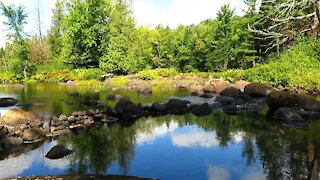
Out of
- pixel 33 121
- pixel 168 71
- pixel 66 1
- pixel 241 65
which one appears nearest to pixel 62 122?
pixel 33 121

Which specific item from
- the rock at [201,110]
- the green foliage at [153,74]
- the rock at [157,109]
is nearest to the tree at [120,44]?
the green foliage at [153,74]

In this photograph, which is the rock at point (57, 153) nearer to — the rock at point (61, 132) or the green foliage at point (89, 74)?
the rock at point (61, 132)

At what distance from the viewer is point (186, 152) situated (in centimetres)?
995

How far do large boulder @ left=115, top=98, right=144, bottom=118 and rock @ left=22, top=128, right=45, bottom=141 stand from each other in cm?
448

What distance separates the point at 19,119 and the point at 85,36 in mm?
29094

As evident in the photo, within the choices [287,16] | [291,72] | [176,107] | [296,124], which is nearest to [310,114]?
[296,124]

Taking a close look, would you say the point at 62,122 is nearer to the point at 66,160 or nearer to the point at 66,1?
the point at 66,160

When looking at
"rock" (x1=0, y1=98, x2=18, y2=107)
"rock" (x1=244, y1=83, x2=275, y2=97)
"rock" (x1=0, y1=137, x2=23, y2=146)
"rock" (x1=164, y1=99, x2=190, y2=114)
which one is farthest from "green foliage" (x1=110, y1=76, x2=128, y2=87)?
"rock" (x1=0, y1=137, x2=23, y2=146)

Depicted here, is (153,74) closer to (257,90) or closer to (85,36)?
(85,36)

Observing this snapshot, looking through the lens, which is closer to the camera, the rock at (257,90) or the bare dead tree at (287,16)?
the bare dead tree at (287,16)

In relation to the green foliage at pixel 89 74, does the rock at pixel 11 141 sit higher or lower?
lower

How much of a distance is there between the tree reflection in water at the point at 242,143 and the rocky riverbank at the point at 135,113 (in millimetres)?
865

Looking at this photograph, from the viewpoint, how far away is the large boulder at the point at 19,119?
11.6 meters

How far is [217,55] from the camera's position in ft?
130
